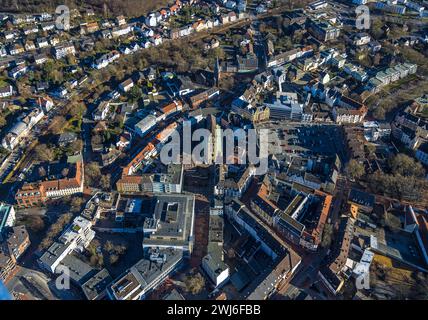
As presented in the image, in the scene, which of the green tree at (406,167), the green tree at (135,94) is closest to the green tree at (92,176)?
the green tree at (135,94)

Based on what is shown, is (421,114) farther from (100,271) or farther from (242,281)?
(100,271)

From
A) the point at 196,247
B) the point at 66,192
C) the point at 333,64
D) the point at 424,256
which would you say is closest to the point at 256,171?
the point at 196,247

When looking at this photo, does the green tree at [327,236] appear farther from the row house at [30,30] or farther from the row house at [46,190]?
the row house at [30,30]

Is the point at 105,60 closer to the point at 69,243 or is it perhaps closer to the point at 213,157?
the point at 213,157

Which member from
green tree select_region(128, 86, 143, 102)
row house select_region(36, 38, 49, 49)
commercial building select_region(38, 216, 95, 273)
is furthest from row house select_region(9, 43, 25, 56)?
commercial building select_region(38, 216, 95, 273)

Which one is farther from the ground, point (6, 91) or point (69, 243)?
point (6, 91)

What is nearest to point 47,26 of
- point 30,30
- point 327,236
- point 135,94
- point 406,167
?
point 30,30

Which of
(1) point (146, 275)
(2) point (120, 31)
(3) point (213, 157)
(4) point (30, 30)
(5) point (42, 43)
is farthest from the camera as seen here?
(2) point (120, 31)

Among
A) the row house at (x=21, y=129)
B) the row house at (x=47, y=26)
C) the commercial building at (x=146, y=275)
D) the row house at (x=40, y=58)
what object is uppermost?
the row house at (x=47, y=26)
